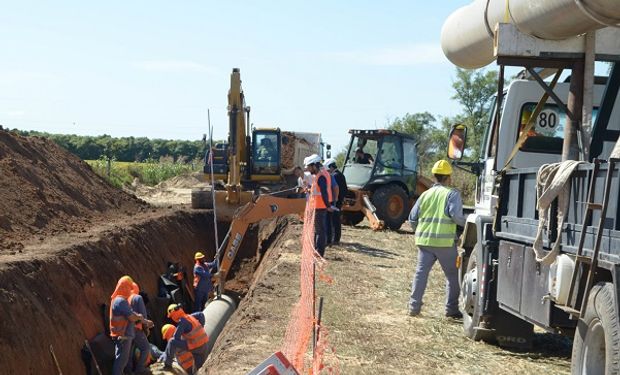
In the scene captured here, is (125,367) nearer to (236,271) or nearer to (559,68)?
(559,68)

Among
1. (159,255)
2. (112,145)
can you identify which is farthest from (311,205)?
(112,145)

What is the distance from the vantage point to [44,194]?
18828 millimetres

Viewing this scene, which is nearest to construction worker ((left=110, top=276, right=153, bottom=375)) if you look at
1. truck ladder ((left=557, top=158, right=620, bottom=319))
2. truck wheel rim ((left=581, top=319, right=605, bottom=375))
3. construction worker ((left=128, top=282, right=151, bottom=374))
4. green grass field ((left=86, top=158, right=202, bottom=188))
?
construction worker ((left=128, top=282, right=151, bottom=374))

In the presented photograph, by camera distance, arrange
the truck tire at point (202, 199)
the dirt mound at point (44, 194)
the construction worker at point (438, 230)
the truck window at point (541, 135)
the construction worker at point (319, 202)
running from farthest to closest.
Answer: the truck tire at point (202, 199), the dirt mound at point (44, 194), the construction worker at point (319, 202), the construction worker at point (438, 230), the truck window at point (541, 135)

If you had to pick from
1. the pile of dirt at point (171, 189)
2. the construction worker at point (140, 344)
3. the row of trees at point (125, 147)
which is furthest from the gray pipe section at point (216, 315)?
the row of trees at point (125, 147)

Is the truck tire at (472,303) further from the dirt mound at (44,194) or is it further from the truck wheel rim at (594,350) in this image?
the dirt mound at (44,194)

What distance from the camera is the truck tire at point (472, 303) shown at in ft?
26.4

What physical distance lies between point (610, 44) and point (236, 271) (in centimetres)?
1553

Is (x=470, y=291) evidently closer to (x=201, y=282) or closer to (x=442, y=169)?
(x=442, y=169)

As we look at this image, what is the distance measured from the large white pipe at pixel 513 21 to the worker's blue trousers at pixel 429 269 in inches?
84.4

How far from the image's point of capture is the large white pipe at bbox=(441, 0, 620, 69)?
6156mm

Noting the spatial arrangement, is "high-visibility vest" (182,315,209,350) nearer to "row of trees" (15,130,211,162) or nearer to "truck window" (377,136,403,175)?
"truck window" (377,136,403,175)

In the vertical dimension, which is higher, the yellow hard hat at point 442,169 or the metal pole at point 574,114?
the metal pole at point 574,114

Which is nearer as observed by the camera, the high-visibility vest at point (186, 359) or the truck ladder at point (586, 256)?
the truck ladder at point (586, 256)
